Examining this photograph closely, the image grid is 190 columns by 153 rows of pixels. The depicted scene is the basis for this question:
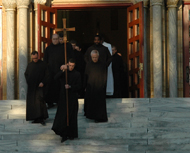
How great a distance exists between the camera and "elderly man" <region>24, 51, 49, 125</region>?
36.0 feet

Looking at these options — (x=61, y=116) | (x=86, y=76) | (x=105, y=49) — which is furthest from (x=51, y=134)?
(x=105, y=49)

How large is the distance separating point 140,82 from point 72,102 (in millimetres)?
4347

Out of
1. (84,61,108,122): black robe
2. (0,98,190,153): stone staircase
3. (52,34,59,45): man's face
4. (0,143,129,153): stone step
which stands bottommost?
(0,143,129,153): stone step

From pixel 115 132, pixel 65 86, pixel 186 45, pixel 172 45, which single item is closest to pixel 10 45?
pixel 172 45

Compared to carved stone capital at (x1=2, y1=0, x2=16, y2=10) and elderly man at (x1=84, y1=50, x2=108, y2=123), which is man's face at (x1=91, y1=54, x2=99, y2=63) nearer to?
elderly man at (x1=84, y1=50, x2=108, y2=123)

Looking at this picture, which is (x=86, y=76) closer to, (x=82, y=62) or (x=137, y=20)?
(x=82, y=62)

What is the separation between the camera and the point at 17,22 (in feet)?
49.6

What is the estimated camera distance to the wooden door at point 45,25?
14.3 m

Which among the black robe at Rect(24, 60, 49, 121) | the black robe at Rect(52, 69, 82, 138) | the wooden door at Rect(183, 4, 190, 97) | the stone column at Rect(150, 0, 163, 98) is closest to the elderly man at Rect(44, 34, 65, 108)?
the black robe at Rect(24, 60, 49, 121)

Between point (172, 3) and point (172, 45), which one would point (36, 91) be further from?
point (172, 3)

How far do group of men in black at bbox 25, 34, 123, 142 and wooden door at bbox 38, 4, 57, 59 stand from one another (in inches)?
55.2

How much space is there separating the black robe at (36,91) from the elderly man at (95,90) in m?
0.85

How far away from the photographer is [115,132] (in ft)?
34.7

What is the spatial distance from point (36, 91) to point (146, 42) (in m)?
4.83
